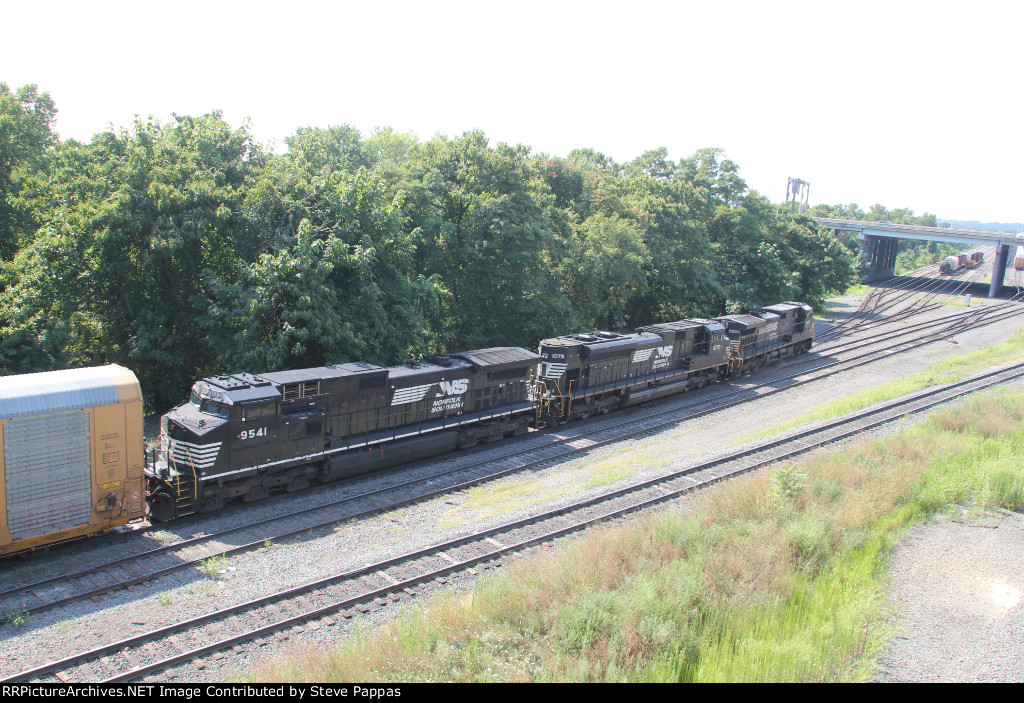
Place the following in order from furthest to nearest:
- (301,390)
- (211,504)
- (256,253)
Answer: (256,253) → (301,390) → (211,504)

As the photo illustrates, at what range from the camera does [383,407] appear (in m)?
19.0

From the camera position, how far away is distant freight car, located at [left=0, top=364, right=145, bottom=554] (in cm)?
1234

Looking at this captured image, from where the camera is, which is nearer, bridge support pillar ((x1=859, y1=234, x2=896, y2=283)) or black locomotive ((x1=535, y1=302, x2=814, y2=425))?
black locomotive ((x1=535, y1=302, x2=814, y2=425))

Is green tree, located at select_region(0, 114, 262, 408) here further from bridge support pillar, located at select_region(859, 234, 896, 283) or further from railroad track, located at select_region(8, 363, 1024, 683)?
bridge support pillar, located at select_region(859, 234, 896, 283)

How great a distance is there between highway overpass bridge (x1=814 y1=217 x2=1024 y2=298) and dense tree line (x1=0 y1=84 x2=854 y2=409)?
1784 inches

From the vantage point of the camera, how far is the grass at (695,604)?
890cm

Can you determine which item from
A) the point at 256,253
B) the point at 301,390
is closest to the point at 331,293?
the point at 256,253

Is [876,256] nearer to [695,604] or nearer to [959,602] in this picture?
[959,602]

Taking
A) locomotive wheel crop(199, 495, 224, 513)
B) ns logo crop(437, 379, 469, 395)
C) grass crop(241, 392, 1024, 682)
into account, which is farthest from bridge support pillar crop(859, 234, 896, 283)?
locomotive wheel crop(199, 495, 224, 513)

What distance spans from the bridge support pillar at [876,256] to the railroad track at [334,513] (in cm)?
5167

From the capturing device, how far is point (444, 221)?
30.2 metres

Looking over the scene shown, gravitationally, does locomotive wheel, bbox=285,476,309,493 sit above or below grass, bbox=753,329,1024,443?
below

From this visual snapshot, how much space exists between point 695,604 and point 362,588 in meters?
6.05
